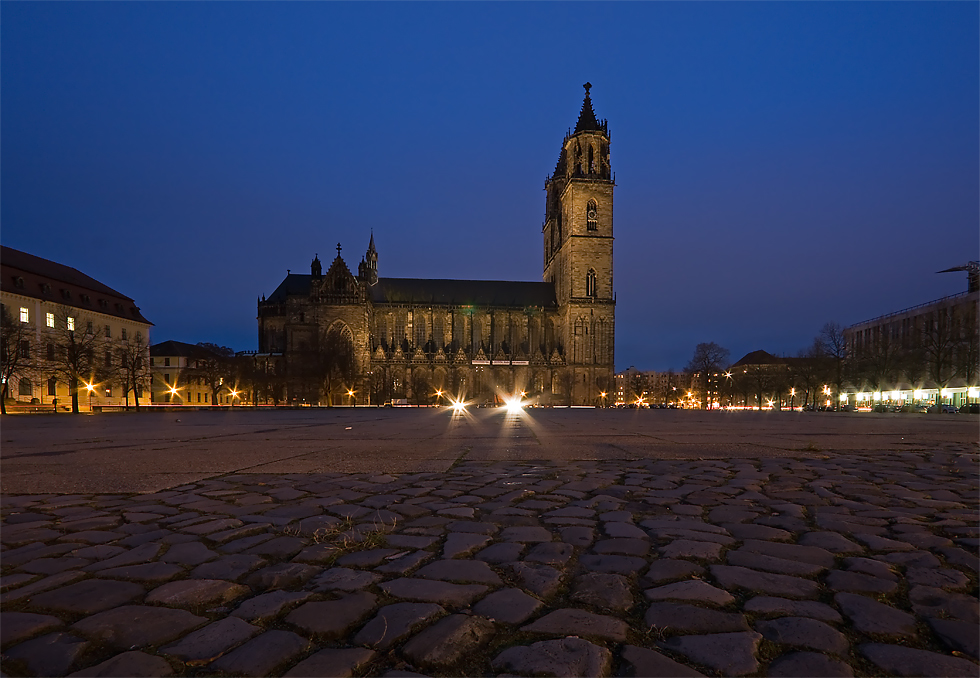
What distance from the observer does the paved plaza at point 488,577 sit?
170 centimetres

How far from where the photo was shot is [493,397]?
7062 centimetres

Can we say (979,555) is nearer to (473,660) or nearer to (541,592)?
(541,592)

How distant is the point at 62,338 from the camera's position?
37375 millimetres

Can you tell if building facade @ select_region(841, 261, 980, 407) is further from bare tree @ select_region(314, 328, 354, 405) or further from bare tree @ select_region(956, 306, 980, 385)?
bare tree @ select_region(314, 328, 354, 405)

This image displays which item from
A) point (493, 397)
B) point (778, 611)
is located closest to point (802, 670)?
point (778, 611)

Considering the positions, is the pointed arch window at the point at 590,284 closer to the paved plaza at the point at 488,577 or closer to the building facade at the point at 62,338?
the building facade at the point at 62,338

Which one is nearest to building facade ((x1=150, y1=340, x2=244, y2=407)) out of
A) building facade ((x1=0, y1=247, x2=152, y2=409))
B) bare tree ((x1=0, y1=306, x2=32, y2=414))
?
building facade ((x1=0, y1=247, x2=152, y2=409))

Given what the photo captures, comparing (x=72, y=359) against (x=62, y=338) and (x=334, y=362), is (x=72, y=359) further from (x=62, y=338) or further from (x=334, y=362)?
(x=334, y=362)

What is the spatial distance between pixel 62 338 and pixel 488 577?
149ft

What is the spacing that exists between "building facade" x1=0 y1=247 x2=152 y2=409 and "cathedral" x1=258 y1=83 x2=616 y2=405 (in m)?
18.2

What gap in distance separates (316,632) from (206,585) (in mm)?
719

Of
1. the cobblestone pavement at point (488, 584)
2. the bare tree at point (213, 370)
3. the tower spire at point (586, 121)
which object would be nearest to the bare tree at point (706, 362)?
the tower spire at point (586, 121)

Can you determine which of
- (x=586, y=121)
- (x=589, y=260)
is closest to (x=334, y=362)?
(x=589, y=260)

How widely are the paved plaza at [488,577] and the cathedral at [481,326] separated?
194 feet
